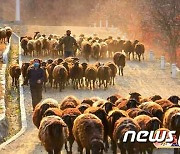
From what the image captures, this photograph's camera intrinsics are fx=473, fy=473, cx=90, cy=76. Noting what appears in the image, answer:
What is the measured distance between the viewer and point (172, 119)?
44.9ft

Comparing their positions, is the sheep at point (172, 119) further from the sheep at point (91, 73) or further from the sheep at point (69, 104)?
the sheep at point (91, 73)

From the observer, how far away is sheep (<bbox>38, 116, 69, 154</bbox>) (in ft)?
41.5

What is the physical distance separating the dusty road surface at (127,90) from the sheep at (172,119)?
2.73 feet

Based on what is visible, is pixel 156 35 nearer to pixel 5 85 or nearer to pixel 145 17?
pixel 145 17

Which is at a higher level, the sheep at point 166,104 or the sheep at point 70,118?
the sheep at point 166,104

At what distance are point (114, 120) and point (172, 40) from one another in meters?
28.0

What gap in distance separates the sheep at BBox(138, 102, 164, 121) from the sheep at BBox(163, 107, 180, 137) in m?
0.27

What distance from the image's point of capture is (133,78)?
1048 inches

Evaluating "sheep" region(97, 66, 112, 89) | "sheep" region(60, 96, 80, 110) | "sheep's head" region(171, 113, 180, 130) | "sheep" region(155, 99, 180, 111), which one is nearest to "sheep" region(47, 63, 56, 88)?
"sheep" region(97, 66, 112, 89)

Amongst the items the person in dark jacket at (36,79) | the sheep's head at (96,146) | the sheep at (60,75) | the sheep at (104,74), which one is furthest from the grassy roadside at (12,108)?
the sheep's head at (96,146)

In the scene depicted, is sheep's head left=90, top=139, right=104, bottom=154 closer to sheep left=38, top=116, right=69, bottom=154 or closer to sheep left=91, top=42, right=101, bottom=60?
sheep left=38, top=116, right=69, bottom=154

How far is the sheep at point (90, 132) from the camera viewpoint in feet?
40.5

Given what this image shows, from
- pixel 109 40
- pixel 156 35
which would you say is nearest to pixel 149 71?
pixel 109 40

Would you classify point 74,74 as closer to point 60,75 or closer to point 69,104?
point 60,75
